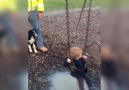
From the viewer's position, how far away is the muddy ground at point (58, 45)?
164 inches

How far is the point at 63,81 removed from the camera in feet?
13.8

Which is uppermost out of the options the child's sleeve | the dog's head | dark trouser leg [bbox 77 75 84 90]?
the child's sleeve

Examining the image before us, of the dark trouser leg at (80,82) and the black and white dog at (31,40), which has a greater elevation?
the black and white dog at (31,40)

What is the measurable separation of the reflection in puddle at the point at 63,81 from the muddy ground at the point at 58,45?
0.03 meters

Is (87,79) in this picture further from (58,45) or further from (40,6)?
(40,6)

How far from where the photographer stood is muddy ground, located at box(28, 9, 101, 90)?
13.6 feet

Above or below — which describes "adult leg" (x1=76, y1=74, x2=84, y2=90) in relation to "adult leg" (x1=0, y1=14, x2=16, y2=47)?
below

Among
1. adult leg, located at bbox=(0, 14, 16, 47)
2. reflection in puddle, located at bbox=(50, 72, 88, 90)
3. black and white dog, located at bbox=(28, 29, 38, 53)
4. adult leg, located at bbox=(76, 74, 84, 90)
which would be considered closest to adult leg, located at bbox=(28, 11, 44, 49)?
black and white dog, located at bbox=(28, 29, 38, 53)

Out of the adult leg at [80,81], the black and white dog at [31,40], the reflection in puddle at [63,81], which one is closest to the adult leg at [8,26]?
the black and white dog at [31,40]

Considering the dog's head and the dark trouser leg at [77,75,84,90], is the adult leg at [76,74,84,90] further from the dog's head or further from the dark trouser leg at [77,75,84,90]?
the dog's head

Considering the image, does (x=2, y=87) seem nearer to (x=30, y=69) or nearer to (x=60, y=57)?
(x=30, y=69)

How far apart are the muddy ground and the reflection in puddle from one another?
3cm

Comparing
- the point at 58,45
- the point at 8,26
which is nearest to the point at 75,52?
the point at 58,45

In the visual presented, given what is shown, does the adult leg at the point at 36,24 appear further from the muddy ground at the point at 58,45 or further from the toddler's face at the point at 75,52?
the toddler's face at the point at 75,52
